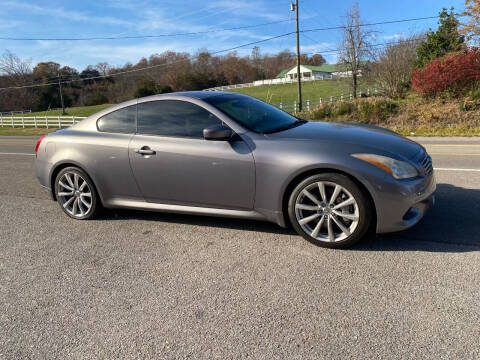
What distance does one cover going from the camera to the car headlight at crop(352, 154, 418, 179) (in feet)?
11.3

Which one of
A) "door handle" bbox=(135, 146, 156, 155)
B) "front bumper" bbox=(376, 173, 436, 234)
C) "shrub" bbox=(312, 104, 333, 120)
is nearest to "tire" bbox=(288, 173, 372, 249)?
"front bumper" bbox=(376, 173, 436, 234)

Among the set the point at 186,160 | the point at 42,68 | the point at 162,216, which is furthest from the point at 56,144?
the point at 42,68

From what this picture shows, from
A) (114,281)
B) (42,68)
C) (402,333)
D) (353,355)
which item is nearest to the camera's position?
(353,355)

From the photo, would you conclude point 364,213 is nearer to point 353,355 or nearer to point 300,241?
point 300,241

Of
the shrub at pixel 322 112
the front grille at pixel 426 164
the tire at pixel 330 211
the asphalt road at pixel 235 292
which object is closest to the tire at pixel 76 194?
the asphalt road at pixel 235 292

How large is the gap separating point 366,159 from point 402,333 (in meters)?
1.61

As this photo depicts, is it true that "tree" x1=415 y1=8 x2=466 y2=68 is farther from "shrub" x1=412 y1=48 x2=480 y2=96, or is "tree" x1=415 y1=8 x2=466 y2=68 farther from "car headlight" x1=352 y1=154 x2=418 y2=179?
"car headlight" x1=352 y1=154 x2=418 y2=179

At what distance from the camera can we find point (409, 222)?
3.44m

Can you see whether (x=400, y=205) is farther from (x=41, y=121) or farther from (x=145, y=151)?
(x=41, y=121)

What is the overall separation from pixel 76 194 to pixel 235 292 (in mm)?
2937

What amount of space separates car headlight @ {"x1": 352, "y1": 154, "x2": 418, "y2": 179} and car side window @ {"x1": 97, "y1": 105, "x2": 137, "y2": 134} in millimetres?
2663

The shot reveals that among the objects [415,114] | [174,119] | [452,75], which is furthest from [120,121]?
[452,75]

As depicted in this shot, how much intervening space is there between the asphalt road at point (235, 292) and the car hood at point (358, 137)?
2.83ft

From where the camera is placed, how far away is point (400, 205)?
133 inches
